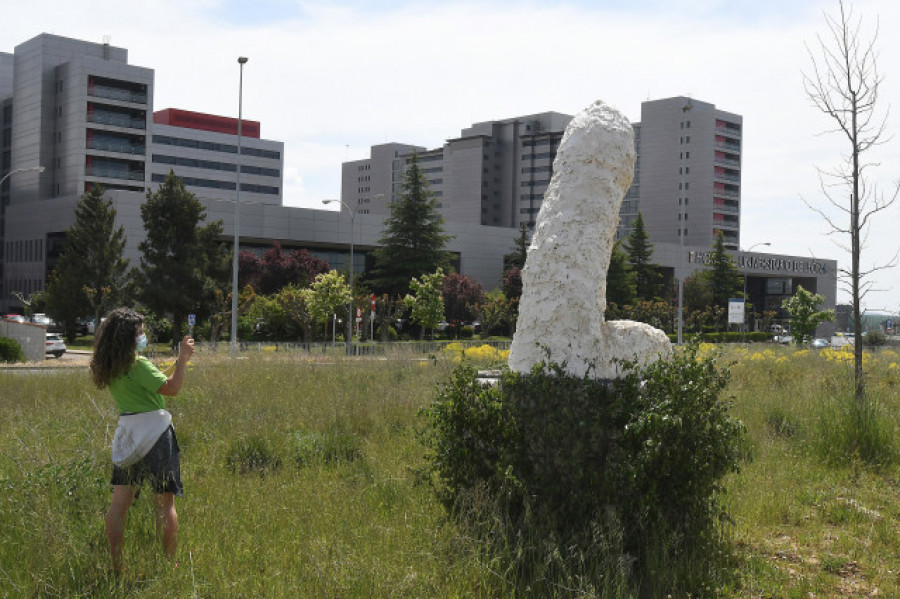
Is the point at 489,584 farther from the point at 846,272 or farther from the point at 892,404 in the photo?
the point at 892,404

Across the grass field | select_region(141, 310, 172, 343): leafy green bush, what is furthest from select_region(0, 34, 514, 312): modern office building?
the grass field

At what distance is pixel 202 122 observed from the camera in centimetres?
10194

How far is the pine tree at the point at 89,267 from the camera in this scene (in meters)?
42.3

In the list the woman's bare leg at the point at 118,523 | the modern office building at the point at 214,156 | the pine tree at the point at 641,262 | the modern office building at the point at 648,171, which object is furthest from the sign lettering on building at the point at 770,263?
the woman's bare leg at the point at 118,523

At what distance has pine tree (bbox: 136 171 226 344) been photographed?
37.5m

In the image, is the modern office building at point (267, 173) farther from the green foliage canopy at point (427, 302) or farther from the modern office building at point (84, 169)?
the green foliage canopy at point (427, 302)

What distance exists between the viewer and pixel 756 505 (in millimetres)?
6578

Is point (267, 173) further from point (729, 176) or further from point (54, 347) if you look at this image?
point (54, 347)

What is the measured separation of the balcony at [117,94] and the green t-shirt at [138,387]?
2591 inches

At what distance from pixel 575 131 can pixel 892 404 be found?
670 centimetres

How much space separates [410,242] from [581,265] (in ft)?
158

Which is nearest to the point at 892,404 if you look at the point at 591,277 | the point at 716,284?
the point at 591,277

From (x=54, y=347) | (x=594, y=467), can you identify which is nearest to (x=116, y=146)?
(x=54, y=347)

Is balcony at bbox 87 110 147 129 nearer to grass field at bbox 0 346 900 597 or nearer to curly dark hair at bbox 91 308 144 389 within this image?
grass field at bbox 0 346 900 597
